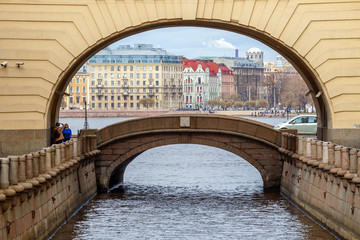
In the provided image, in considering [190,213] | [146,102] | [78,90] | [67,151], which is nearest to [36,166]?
[67,151]

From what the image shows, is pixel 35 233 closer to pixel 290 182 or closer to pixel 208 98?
pixel 290 182

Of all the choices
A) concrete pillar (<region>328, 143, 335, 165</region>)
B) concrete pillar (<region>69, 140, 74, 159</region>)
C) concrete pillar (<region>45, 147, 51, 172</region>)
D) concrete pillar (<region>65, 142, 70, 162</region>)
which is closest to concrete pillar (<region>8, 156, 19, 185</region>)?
concrete pillar (<region>45, 147, 51, 172</region>)

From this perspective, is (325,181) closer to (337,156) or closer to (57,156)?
(337,156)

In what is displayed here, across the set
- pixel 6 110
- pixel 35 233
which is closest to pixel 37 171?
pixel 35 233

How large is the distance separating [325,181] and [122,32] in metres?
6.98

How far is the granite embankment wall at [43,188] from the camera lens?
15.2 metres

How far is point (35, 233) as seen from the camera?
17312mm

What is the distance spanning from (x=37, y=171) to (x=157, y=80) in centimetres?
15754

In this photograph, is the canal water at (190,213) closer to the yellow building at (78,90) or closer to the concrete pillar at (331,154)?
the concrete pillar at (331,154)

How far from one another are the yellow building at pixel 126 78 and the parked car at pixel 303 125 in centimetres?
13341

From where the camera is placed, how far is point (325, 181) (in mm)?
20250

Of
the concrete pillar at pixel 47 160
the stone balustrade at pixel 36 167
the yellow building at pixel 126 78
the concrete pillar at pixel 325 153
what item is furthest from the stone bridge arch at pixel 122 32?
the yellow building at pixel 126 78

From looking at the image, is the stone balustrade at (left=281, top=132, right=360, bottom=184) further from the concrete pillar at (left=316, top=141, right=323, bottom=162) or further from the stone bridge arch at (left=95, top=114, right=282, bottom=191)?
the stone bridge arch at (left=95, top=114, right=282, bottom=191)

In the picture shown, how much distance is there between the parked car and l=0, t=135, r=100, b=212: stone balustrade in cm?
1676
